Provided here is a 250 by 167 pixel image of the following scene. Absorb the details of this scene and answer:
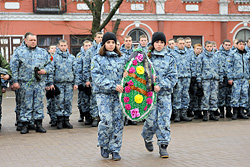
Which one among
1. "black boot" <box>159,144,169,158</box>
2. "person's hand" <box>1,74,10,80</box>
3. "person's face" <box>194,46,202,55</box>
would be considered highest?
"person's face" <box>194,46,202,55</box>

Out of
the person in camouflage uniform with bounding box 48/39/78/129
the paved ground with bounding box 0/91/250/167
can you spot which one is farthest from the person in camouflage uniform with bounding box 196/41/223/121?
the person in camouflage uniform with bounding box 48/39/78/129

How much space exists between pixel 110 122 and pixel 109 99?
15.2 inches

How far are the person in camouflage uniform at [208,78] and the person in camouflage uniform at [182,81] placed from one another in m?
0.27

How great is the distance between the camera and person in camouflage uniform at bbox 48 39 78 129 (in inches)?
451

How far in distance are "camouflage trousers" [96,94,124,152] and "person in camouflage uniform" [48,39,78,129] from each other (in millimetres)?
3953

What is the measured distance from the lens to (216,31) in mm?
29172

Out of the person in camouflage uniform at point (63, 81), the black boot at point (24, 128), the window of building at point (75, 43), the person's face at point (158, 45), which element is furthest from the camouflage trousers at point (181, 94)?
the window of building at point (75, 43)

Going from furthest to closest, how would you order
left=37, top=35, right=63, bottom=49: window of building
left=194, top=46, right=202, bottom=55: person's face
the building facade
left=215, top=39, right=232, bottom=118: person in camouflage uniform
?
left=37, top=35, right=63, bottom=49: window of building → the building facade → left=194, top=46, right=202, bottom=55: person's face → left=215, top=39, right=232, bottom=118: person in camouflage uniform

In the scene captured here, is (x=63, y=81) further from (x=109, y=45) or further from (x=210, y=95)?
(x=210, y=95)

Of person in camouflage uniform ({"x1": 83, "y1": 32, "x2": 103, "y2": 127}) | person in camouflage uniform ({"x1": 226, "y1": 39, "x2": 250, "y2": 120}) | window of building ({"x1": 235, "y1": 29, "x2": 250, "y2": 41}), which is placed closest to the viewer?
person in camouflage uniform ({"x1": 83, "y1": 32, "x2": 103, "y2": 127})

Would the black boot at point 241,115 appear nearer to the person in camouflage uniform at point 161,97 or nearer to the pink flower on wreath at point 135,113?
the person in camouflage uniform at point 161,97

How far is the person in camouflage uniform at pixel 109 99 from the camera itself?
751cm

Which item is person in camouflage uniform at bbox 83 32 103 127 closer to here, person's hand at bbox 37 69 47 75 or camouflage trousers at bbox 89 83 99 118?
camouflage trousers at bbox 89 83 99 118

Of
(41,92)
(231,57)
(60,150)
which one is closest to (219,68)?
(231,57)
